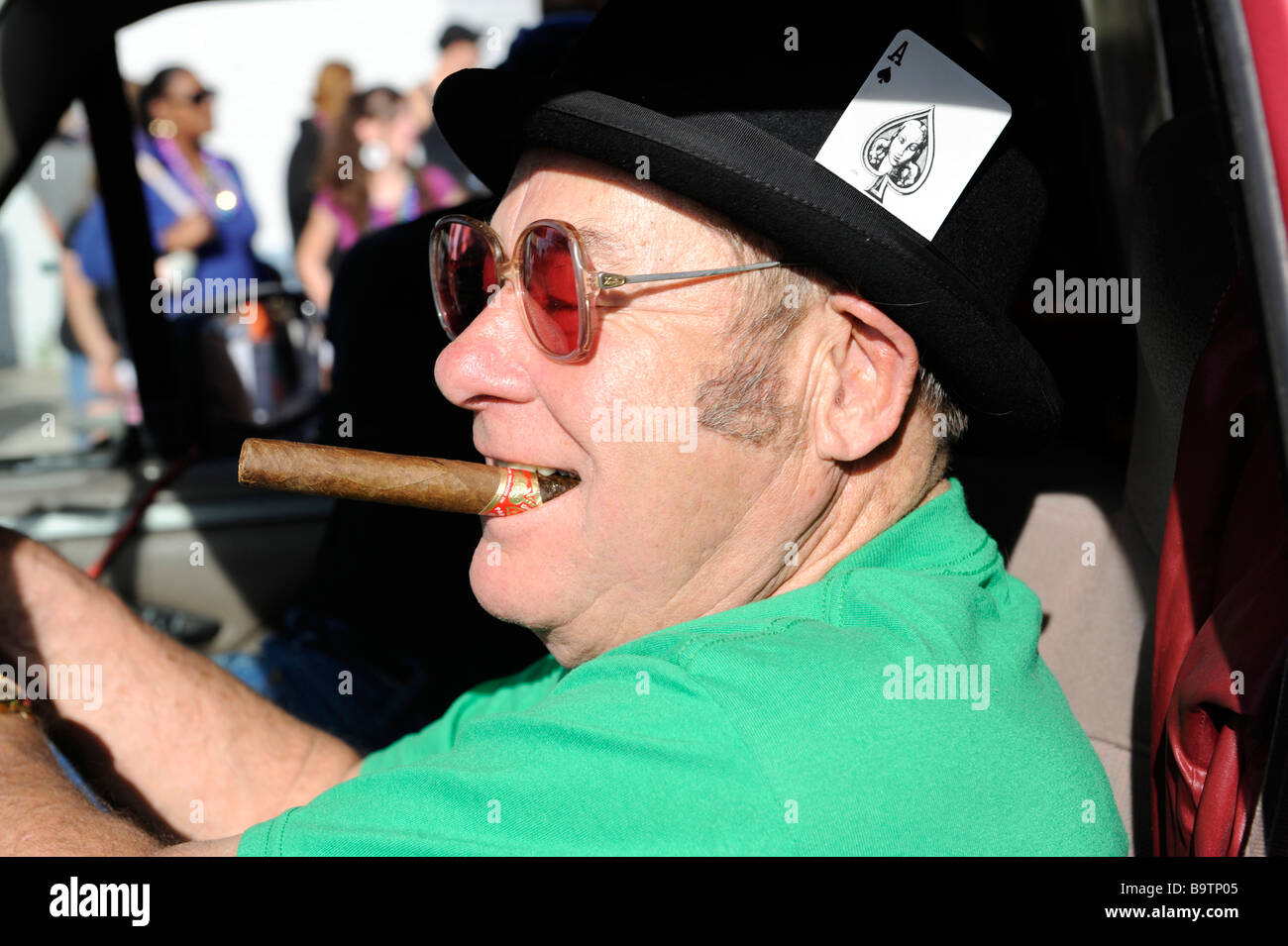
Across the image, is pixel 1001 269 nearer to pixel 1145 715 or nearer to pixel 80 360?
pixel 1145 715

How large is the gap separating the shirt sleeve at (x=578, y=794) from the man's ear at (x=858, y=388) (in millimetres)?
368

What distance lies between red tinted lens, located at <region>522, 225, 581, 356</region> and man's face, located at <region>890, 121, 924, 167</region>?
380mm

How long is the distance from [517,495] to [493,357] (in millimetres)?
179

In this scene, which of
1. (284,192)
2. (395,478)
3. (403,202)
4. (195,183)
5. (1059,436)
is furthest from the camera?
(284,192)

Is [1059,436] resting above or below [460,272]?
below

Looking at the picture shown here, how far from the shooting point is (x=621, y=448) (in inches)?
50.8

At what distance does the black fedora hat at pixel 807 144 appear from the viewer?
1215 mm

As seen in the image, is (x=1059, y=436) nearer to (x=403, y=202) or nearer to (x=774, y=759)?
(x=774, y=759)

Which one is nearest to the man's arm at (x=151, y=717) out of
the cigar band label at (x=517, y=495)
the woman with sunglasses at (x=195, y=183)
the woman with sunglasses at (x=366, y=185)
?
the cigar band label at (x=517, y=495)

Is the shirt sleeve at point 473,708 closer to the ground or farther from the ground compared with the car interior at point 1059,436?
closer to the ground

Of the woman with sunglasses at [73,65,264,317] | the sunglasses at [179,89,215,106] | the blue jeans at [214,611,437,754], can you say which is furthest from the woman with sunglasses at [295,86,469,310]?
the blue jeans at [214,611,437,754]

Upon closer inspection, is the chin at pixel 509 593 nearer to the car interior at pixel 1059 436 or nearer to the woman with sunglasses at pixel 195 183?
the car interior at pixel 1059 436

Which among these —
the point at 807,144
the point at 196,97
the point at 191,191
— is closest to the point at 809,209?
the point at 807,144

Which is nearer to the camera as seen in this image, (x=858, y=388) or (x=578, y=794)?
(x=578, y=794)
